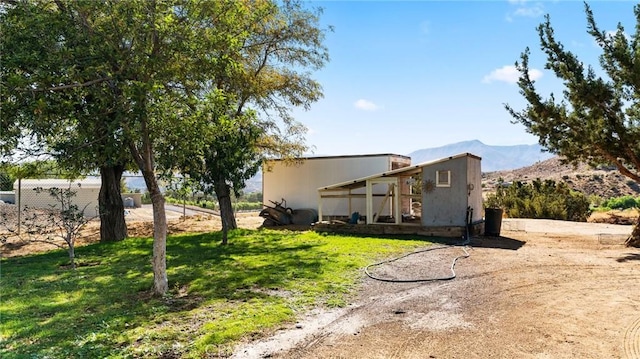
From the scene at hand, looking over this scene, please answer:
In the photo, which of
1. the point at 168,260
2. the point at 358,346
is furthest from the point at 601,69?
the point at 168,260

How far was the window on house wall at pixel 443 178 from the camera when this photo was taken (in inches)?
530

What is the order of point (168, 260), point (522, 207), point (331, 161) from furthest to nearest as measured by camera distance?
point (522, 207)
point (331, 161)
point (168, 260)

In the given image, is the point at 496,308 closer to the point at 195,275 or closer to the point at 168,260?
the point at 195,275

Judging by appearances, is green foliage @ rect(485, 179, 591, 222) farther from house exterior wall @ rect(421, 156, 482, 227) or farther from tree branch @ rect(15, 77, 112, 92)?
tree branch @ rect(15, 77, 112, 92)

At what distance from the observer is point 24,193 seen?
75.6 feet

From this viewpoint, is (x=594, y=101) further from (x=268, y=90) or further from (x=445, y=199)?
(x=268, y=90)

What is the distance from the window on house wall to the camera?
13469mm

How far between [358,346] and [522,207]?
19.2 meters

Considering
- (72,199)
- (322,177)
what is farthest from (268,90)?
(72,199)

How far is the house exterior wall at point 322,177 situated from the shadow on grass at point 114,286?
6409 mm

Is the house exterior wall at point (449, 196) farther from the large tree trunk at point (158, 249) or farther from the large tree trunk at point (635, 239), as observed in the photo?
the large tree trunk at point (158, 249)

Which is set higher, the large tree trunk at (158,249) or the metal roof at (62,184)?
the metal roof at (62,184)

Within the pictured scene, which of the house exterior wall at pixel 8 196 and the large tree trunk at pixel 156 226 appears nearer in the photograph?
the large tree trunk at pixel 156 226

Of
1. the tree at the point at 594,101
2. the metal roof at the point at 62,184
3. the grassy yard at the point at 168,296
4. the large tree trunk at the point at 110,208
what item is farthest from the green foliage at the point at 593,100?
the metal roof at the point at 62,184
